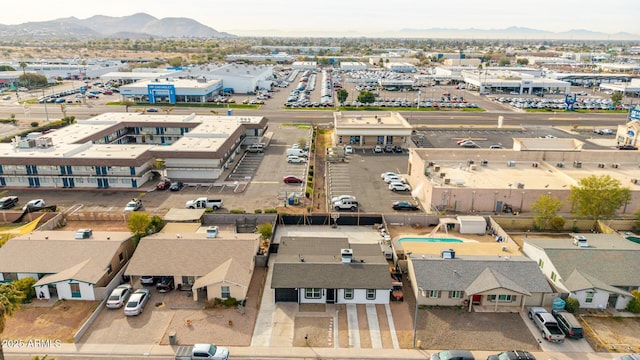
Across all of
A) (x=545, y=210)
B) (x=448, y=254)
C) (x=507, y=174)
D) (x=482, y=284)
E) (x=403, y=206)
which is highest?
(x=507, y=174)

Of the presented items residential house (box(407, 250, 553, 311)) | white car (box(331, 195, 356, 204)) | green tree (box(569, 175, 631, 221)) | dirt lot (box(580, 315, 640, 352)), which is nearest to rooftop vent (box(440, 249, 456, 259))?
residential house (box(407, 250, 553, 311))

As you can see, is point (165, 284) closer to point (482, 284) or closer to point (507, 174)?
point (482, 284)

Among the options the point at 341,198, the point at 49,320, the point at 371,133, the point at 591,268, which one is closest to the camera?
the point at 49,320

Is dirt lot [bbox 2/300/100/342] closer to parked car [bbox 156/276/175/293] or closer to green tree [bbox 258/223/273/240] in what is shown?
parked car [bbox 156/276/175/293]

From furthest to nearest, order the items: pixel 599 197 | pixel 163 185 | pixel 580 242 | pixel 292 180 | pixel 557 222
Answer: pixel 292 180, pixel 163 185, pixel 557 222, pixel 599 197, pixel 580 242

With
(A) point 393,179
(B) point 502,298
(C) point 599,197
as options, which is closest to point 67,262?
(B) point 502,298

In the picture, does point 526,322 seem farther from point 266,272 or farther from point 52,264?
point 52,264
